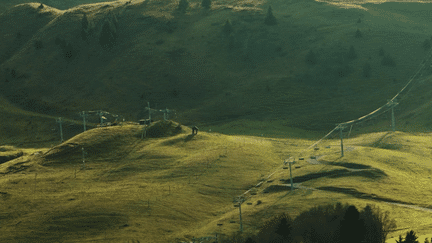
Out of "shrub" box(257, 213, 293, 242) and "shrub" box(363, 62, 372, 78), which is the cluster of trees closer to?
"shrub" box(257, 213, 293, 242)

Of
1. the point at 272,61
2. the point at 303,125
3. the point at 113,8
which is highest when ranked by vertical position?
the point at 113,8

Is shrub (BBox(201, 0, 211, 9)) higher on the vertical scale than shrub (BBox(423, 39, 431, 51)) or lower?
higher

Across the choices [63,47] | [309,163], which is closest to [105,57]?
[63,47]

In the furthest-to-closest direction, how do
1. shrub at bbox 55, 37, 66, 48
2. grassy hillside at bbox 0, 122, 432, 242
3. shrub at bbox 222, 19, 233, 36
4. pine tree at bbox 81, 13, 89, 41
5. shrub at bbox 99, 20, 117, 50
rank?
1. pine tree at bbox 81, 13, 89, 41
2. shrub at bbox 99, 20, 117, 50
3. shrub at bbox 55, 37, 66, 48
4. shrub at bbox 222, 19, 233, 36
5. grassy hillside at bbox 0, 122, 432, 242

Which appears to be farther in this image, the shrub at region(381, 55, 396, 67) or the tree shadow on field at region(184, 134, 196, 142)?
the shrub at region(381, 55, 396, 67)

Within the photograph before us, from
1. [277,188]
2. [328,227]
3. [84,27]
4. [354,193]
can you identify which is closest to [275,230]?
[328,227]

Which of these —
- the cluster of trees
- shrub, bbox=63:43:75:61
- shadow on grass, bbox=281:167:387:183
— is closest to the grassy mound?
shadow on grass, bbox=281:167:387:183

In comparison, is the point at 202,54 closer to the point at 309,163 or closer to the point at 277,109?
the point at 277,109
